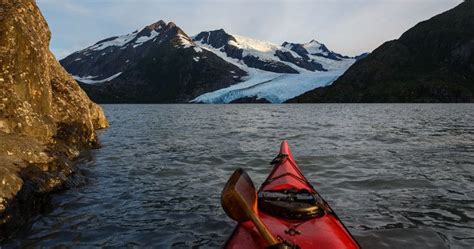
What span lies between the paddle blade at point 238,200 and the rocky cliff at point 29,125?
15.8ft

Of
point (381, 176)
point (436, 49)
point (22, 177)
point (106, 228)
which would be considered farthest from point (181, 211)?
point (436, 49)

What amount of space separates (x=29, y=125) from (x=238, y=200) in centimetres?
1059

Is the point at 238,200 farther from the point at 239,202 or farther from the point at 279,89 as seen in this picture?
the point at 279,89

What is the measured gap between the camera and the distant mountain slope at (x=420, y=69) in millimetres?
127125

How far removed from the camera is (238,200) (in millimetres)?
5391

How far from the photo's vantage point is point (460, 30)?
516 feet

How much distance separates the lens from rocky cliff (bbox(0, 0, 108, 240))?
8.62 meters

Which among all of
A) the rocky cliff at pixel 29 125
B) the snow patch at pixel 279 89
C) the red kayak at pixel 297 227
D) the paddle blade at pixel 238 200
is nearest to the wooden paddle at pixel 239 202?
the paddle blade at pixel 238 200

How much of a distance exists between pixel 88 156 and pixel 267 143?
961 centimetres

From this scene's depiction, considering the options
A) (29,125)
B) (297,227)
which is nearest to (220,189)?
(297,227)

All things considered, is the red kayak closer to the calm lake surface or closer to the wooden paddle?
the wooden paddle

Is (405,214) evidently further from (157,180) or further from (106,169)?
(106,169)

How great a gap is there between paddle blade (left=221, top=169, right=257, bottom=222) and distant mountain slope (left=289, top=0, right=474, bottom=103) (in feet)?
410

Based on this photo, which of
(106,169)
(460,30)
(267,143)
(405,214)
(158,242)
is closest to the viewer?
(158,242)
